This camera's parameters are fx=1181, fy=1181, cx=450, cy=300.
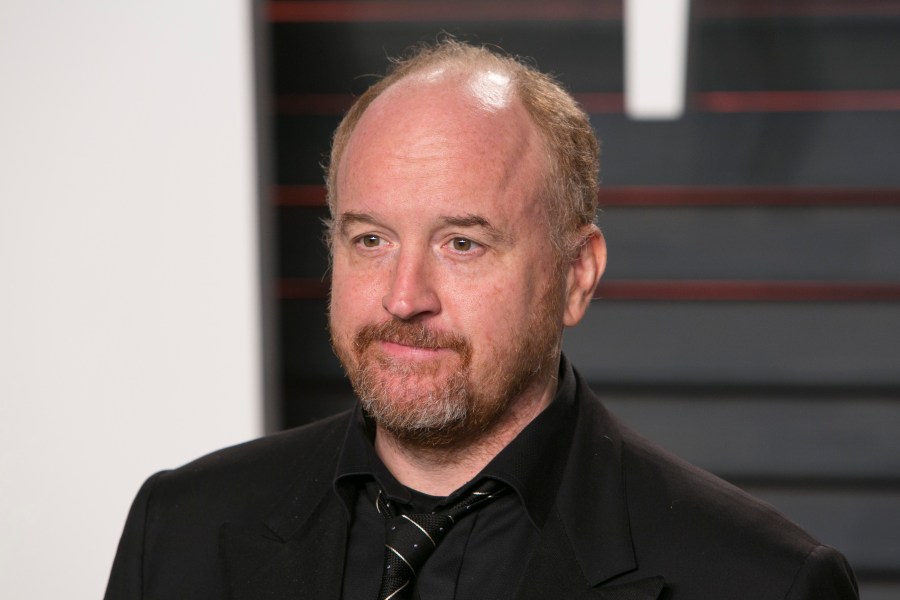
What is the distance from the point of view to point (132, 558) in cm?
168

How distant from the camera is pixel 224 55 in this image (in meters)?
2.65

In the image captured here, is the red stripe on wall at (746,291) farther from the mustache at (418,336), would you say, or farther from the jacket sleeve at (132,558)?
the mustache at (418,336)

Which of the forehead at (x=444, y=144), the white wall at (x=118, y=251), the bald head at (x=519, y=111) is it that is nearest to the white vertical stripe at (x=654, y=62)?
the white wall at (x=118, y=251)

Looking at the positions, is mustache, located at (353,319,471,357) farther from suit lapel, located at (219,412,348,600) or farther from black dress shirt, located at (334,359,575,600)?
suit lapel, located at (219,412,348,600)

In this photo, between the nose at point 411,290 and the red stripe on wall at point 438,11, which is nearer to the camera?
the nose at point 411,290

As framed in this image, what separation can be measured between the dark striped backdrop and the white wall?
173mm

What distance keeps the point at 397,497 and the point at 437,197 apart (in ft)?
1.29


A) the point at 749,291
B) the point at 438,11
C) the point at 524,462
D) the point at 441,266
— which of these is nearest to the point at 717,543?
the point at 524,462

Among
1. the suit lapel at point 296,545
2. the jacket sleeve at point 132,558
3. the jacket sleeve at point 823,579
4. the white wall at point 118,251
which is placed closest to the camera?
the jacket sleeve at point 823,579

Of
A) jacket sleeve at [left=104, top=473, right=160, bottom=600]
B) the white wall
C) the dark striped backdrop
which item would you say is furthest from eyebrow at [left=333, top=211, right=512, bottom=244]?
the dark striped backdrop

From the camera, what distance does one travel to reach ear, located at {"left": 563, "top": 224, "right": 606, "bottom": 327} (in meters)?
1.67

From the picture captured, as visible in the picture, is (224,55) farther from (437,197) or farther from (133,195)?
(437,197)

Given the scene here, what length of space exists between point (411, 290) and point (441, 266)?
6 centimetres

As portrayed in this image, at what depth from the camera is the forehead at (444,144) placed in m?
1.48
